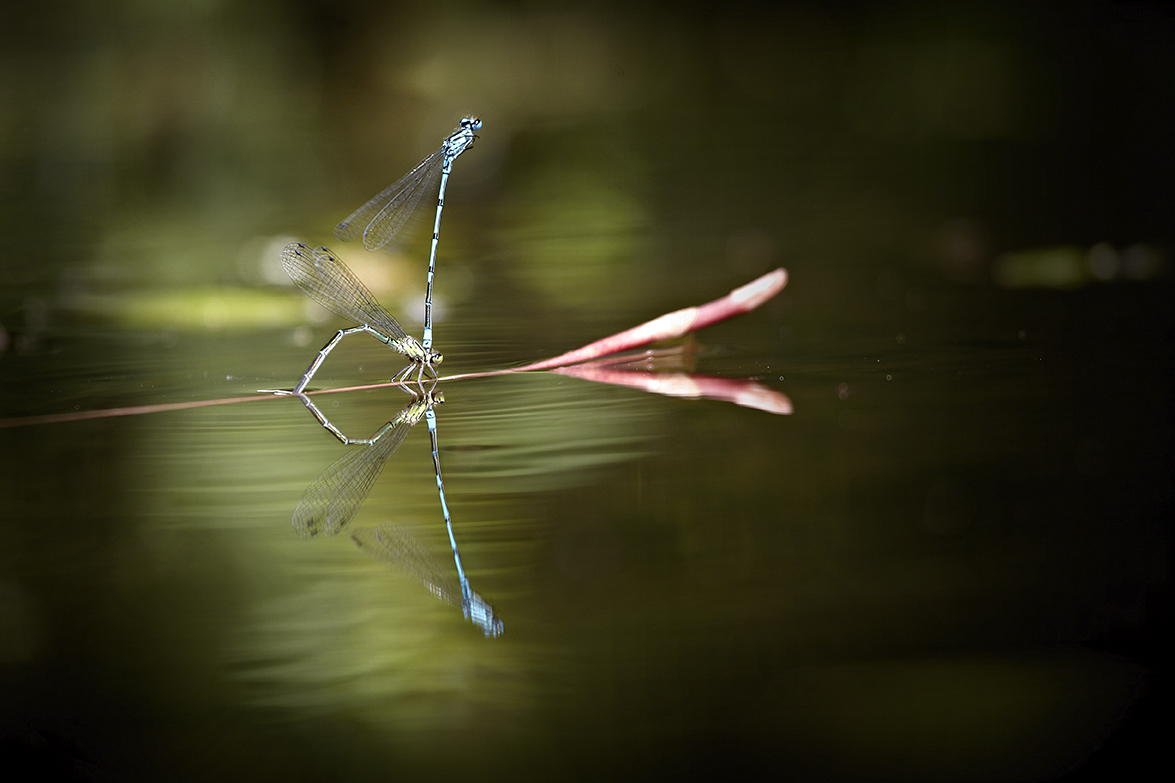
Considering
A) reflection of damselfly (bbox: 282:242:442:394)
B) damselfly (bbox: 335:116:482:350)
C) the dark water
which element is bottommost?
the dark water

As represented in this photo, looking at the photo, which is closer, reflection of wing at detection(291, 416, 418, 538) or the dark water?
the dark water

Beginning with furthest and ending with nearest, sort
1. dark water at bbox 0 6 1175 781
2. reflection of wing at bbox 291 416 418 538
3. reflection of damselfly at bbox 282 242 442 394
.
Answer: reflection of damselfly at bbox 282 242 442 394 → reflection of wing at bbox 291 416 418 538 → dark water at bbox 0 6 1175 781

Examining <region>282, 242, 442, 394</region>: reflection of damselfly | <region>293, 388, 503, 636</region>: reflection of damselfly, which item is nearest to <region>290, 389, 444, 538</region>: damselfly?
<region>293, 388, 503, 636</region>: reflection of damselfly

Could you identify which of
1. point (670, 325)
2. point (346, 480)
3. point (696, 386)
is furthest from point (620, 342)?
point (346, 480)

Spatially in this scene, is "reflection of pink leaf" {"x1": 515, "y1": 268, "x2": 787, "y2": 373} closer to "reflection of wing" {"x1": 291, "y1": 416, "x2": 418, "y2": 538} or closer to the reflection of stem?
the reflection of stem

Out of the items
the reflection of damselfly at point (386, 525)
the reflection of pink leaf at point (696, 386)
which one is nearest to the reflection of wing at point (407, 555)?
the reflection of damselfly at point (386, 525)

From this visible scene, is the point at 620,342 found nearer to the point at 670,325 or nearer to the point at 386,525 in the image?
the point at 670,325

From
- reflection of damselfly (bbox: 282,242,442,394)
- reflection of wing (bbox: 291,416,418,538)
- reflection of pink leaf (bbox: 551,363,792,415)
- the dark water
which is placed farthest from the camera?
reflection of damselfly (bbox: 282,242,442,394)
